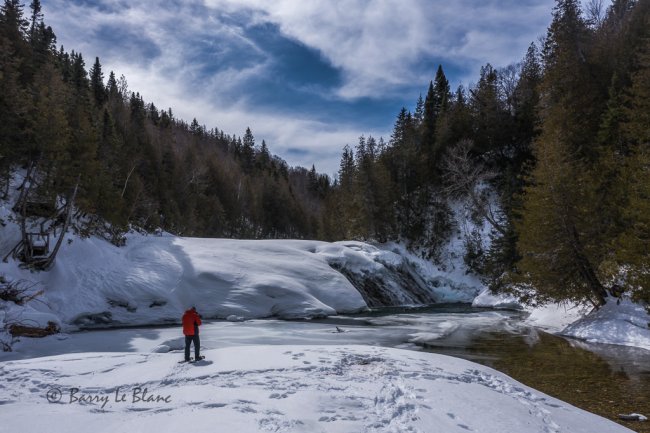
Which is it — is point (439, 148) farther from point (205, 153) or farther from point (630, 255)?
point (205, 153)

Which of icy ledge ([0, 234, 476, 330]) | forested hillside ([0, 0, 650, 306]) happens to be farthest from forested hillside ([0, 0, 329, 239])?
icy ledge ([0, 234, 476, 330])

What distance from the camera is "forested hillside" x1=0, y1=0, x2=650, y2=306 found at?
56.4ft

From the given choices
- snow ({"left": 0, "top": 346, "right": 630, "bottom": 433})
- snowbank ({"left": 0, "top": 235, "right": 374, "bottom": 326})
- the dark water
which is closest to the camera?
snow ({"left": 0, "top": 346, "right": 630, "bottom": 433})

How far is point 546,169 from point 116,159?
120ft

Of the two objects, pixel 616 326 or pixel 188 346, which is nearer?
pixel 188 346

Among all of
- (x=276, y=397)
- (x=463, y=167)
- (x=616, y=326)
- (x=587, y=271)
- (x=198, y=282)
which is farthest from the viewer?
(x=463, y=167)

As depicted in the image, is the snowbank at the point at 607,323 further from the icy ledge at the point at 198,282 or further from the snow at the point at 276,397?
the icy ledge at the point at 198,282

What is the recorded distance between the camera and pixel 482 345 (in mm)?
14406

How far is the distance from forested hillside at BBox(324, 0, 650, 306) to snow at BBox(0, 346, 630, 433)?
10.6m

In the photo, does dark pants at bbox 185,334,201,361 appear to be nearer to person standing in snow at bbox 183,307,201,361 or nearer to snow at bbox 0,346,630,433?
person standing in snow at bbox 183,307,201,361

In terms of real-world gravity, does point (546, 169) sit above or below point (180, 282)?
above

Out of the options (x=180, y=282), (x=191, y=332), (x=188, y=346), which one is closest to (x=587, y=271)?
(x=191, y=332)

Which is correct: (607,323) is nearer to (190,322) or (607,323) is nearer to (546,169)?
(546,169)

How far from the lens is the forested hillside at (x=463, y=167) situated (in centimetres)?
1719
